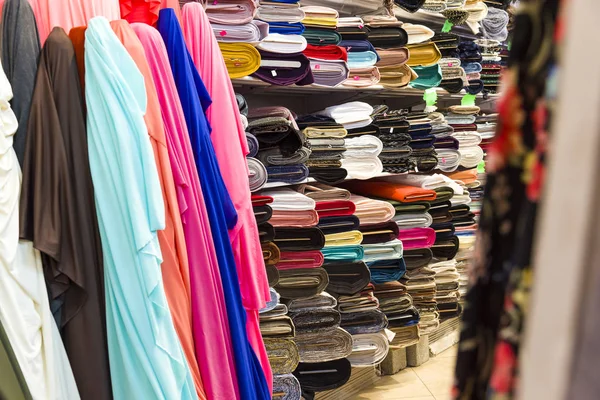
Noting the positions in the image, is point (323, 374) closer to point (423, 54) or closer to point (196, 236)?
point (196, 236)

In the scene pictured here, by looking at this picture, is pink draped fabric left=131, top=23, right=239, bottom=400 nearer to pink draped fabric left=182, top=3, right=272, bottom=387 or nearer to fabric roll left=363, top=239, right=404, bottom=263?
pink draped fabric left=182, top=3, right=272, bottom=387

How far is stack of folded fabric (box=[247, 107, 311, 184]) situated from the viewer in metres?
2.15

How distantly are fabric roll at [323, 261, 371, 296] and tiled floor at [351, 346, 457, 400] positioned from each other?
615 millimetres

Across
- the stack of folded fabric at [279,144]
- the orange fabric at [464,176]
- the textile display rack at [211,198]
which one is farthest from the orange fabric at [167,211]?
the orange fabric at [464,176]

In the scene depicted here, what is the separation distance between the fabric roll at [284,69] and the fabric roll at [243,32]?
0.27ft

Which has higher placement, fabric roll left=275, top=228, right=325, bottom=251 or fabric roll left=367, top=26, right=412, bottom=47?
fabric roll left=367, top=26, right=412, bottom=47

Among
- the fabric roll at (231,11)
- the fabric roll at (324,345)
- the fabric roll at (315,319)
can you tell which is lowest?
the fabric roll at (324,345)

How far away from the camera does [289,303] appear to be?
2.34 m

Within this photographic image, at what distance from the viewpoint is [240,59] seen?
81.1 inches

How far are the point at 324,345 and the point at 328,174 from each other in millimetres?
759

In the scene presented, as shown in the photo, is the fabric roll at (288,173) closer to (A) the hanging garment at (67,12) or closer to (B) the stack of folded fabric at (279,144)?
(B) the stack of folded fabric at (279,144)

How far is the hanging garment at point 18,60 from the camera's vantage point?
1262 millimetres

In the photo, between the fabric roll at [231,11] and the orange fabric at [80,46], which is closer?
the orange fabric at [80,46]

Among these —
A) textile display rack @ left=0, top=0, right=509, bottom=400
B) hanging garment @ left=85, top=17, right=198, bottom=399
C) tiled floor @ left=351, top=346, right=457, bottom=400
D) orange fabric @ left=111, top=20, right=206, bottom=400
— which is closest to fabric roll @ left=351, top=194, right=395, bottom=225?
textile display rack @ left=0, top=0, right=509, bottom=400
